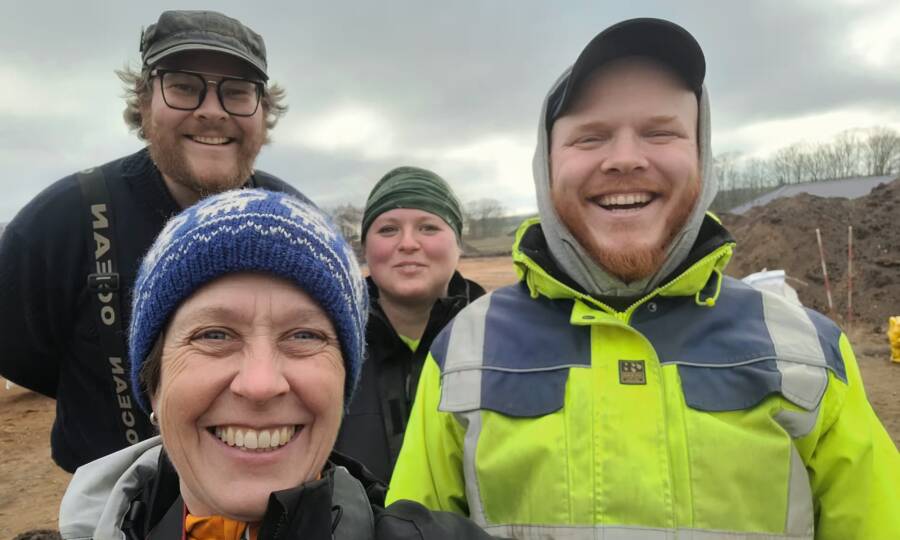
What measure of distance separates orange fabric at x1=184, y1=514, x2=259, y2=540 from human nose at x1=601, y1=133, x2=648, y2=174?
4.75ft

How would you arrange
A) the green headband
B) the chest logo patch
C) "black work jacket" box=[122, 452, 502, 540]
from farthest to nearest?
the green headband < the chest logo patch < "black work jacket" box=[122, 452, 502, 540]

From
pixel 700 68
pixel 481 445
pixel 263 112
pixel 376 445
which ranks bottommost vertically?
pixel 376 445

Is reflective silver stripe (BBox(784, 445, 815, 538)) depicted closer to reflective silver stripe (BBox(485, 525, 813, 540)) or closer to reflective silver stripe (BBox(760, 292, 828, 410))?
reflective silver stripe (BBox(485, 525, 813, 540))

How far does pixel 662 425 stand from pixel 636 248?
21.7 inches

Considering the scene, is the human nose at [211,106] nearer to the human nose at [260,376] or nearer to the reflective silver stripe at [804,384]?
the human nose at [260,376]

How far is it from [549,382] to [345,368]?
2.07ft

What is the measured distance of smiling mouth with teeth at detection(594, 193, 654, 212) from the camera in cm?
202

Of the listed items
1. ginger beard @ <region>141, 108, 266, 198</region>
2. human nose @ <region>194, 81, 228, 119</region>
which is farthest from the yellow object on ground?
human nose @ <region>194, 81, 228, 119</region>

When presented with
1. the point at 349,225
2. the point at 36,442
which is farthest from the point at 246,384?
the point at 36,442

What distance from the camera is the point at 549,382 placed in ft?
6.35

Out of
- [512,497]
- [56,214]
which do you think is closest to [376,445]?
[512,497]

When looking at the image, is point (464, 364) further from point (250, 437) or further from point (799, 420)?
point (799, 420)

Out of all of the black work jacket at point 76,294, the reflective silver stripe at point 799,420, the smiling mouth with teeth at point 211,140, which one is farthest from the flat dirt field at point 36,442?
the reflective silver stripe at point 799,420

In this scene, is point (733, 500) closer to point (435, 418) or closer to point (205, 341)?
point (435, 418)
